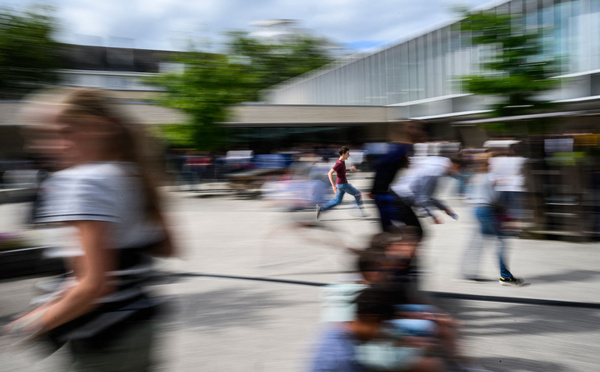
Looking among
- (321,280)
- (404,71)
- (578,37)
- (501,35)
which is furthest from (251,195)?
(404,71)

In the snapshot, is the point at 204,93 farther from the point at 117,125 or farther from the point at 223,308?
the point at 117,125

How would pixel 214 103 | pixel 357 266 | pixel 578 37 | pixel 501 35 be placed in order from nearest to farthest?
1. pixel 357 266
2. pixel 501 35
3. pixel 214 103
4. pixel 578 37

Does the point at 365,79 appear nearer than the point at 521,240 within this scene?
No

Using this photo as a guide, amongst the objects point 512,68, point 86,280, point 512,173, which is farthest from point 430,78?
point 86,280

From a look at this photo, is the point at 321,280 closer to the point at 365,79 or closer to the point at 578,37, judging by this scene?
the point at 578,37

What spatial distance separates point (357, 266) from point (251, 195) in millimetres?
15573

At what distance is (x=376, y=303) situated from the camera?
2133 millimetres

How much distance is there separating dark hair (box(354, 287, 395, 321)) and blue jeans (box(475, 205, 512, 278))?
3846mm

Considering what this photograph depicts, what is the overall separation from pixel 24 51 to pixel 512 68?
2768 cm

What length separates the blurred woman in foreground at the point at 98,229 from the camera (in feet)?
4.93

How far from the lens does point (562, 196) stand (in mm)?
8266

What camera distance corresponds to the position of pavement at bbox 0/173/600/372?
12.2 ft

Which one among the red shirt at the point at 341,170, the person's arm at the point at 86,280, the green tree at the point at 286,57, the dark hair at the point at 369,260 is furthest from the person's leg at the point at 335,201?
the green tree at the point at 286,57

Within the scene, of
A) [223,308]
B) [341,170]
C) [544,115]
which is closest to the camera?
[223,308]
